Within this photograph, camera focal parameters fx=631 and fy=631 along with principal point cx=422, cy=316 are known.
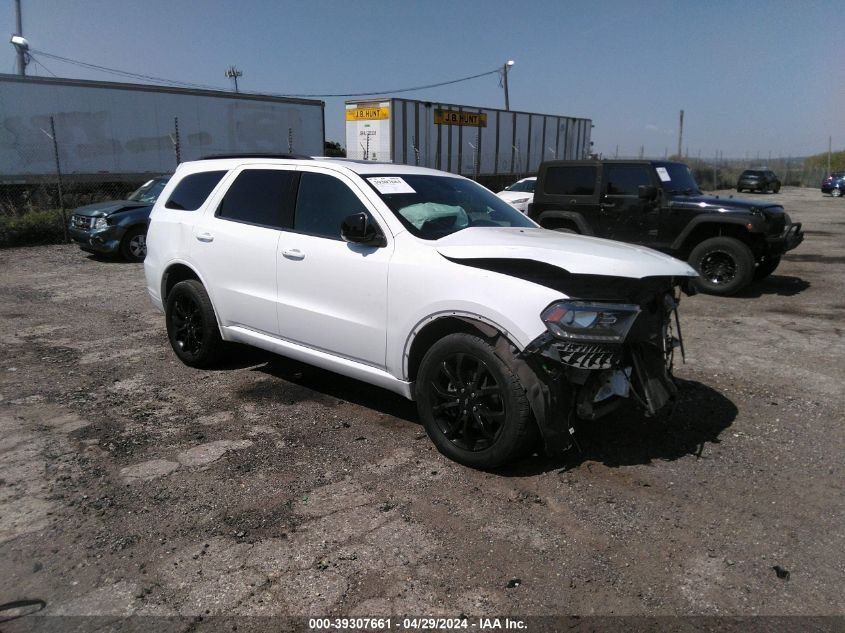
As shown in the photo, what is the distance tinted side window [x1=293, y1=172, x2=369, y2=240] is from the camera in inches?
173

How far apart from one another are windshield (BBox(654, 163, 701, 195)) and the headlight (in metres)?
6.41

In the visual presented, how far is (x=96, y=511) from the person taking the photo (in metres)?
3.30

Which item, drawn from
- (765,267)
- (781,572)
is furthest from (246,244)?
(765,267)

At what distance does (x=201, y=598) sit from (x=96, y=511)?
1030mm

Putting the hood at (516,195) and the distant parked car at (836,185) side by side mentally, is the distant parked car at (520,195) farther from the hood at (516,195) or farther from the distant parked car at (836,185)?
the distant parked car at (836,185)

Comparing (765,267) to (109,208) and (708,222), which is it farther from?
(109,208)

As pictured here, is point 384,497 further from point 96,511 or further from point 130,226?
point 130,226

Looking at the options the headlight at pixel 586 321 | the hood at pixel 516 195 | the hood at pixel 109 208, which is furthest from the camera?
the hood at pixel 516 195

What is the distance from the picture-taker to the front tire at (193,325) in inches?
209

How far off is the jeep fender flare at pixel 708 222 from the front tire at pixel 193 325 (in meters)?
6.54

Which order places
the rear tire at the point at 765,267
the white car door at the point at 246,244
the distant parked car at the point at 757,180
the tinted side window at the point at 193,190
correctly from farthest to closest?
1. the distant parked car at the point at 757,180
2. the rear tire at the point at 765,267
3. the tinted side window at the point at 193,190
4. the white car door at the point at 246,244

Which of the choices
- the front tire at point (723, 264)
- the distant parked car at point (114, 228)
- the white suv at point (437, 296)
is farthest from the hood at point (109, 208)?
the front tire at point (723, 264)

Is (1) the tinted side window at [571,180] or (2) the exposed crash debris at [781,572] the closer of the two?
(2) the exposed crash debris at [781,572]

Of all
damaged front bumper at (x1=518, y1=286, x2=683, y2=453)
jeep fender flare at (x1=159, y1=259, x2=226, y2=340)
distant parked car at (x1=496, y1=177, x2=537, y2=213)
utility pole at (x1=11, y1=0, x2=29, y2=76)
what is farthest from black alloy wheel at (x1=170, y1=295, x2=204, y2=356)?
utility pole at (x1=11, y1=0, x2=29, y2=76)
